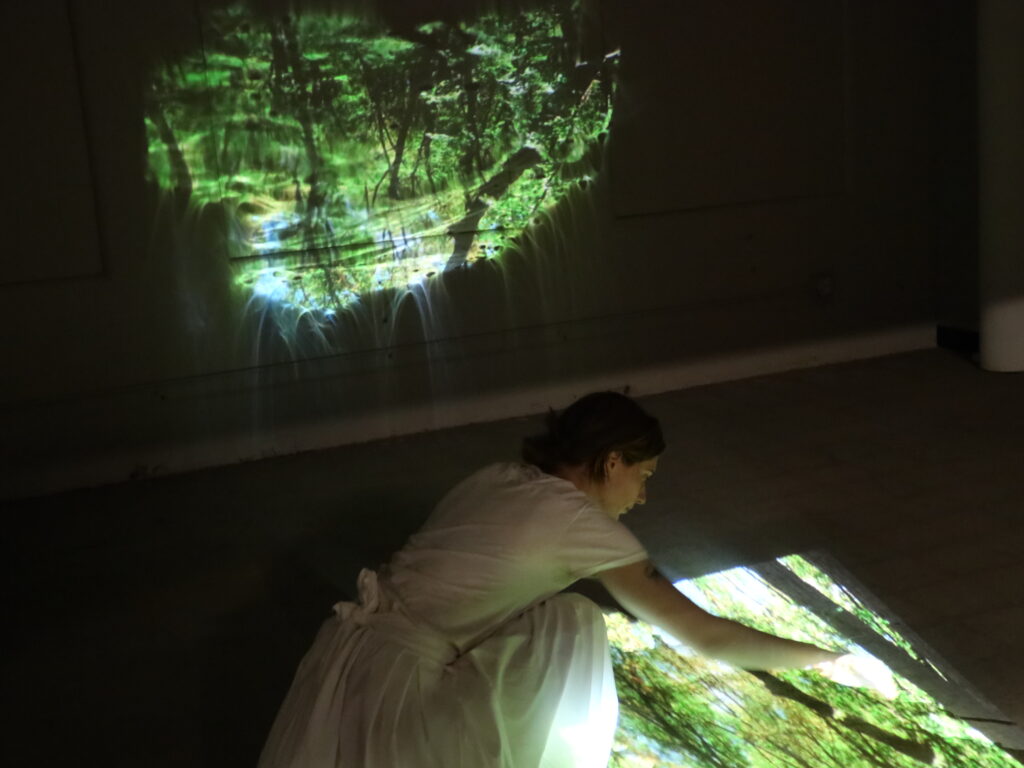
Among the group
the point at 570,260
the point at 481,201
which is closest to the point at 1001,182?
the point at 570,260

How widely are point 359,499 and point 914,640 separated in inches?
87.5

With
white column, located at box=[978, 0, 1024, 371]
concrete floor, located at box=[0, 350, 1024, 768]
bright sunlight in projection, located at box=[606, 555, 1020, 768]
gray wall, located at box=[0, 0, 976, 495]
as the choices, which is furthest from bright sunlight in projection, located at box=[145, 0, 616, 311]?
bright sunlight in projection, located at box=[606, 555, 1020, 768]

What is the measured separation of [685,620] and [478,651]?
39 cm

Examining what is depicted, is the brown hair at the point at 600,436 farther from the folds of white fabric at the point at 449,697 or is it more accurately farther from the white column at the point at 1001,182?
the white column at the point at 1001,182

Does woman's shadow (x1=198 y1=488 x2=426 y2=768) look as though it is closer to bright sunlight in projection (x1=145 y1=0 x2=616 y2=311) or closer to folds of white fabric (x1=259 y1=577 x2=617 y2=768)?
folds of white fabric (x1=259 y1=577 x2=617 y2=768)

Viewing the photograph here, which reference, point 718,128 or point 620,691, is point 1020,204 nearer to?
point 718,128

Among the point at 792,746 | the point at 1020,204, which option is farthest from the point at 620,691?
the point at 1020,204

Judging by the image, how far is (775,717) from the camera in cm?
200

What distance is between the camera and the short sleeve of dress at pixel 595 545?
1.84m

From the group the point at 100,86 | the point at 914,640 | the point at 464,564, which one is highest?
the point at 100,86

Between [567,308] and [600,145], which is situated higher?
[600,145]

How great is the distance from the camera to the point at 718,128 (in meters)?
5.32

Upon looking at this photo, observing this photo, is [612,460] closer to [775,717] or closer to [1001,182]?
[775,717]

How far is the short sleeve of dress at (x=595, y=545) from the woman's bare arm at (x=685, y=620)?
0.09 feet
